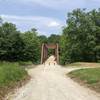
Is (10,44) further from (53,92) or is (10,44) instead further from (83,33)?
(53,92)

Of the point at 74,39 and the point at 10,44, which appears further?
the point at 74,39

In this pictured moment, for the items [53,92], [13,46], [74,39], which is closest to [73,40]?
[74,39]

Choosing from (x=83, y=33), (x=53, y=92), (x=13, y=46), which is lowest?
(x=53, y=92)

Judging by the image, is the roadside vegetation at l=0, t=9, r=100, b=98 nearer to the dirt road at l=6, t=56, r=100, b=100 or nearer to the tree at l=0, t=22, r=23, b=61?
the tree at l=0, t=22, r=23, b=61

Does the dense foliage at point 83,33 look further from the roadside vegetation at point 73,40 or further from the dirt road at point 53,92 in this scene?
the dirt road at point 53,92

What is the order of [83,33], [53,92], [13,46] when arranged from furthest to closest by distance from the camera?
[83,33] < [13,46] < [53,92]

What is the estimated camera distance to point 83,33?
6900cm

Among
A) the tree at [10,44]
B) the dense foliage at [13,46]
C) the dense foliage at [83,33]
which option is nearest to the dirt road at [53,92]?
the tree at [10,44]

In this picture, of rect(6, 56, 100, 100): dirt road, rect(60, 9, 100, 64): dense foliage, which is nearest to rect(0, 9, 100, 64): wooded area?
rect(60, 9, 100, 64): dense foliage

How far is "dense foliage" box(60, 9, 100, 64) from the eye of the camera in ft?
226

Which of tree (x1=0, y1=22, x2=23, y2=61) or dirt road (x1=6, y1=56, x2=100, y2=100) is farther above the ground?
tree (x1=0, y1=22, x2=23, y2=61)

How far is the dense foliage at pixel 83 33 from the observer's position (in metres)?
68.8

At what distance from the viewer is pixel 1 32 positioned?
69188 mm

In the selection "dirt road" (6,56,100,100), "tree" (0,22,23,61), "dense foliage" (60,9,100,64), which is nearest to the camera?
"dirt road" (6,56,100,100)
